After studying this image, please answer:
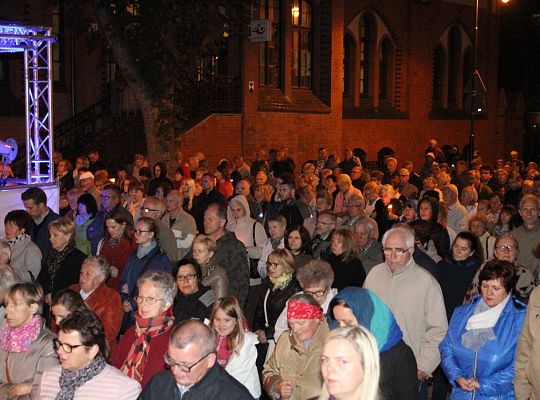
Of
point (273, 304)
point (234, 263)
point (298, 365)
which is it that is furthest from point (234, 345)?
point (234, 263)

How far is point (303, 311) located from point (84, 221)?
544 centimetres

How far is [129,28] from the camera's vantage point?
63.1 ft

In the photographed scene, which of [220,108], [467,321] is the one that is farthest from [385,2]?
[467,321]

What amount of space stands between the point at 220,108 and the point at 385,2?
10.8 metres

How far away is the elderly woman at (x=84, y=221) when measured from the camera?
426 inches

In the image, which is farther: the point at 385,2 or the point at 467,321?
the point at 385,2

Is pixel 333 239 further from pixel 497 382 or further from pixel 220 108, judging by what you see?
pixel 220 108

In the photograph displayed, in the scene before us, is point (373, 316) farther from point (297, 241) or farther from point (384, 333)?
point (297, 241)

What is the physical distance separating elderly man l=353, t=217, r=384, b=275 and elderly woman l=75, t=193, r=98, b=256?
3305mm

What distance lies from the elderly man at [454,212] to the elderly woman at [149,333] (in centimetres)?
659

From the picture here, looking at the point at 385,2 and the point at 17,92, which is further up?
the point at 385,2

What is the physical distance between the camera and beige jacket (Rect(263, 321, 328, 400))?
589 centimetres

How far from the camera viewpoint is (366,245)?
9.80m

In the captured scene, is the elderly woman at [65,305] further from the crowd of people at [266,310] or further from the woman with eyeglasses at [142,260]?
the woman with eyeglasses at [142,260]
